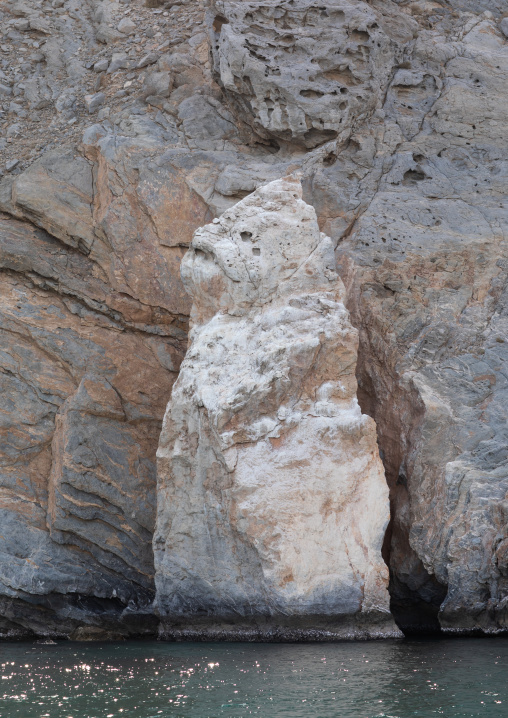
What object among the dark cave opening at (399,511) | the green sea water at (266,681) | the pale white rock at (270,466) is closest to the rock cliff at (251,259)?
the dark cave opening at (399,511)

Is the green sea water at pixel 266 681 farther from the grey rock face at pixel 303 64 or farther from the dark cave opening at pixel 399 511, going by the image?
the grey rock face at pixel 303 64

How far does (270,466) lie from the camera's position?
14.6 meters

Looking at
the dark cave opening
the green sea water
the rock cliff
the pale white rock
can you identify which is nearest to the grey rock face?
the rock cliff

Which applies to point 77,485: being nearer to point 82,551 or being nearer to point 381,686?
point 82,551

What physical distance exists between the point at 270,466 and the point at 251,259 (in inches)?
155

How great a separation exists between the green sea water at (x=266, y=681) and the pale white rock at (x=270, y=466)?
2.77 ft

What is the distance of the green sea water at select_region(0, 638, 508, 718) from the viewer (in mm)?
9867

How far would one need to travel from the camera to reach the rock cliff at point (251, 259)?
50.7 feet

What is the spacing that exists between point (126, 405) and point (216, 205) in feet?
15.4

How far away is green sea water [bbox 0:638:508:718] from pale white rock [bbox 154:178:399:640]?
2.77ft

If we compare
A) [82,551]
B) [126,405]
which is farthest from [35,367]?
[82,551]

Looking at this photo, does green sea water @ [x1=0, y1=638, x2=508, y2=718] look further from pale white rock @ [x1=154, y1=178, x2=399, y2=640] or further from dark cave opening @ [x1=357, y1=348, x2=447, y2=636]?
dark cave opening @ [x1=357, y1=348, x2=447, y2=636]

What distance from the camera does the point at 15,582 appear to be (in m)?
16.0

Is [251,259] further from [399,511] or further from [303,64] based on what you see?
[303,64]
